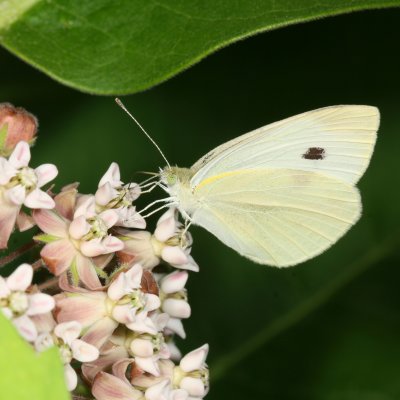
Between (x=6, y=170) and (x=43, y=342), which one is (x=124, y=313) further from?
(x=6, y=170)

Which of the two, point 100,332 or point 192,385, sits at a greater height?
point 100,332

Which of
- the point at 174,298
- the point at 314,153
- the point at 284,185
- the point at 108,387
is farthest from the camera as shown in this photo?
the point at 284,185

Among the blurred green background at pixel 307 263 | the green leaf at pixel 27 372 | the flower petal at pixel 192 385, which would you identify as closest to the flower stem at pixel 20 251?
the flower petal at pixel 192 385

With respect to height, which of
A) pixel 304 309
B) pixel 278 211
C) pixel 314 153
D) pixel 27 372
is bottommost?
pixel 304 309

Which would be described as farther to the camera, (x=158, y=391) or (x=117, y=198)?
(x=117, y=198)

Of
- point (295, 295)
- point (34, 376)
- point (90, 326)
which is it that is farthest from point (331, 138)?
point (34, 376)

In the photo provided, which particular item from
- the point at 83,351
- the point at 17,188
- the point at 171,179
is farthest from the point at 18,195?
the point at 171,179

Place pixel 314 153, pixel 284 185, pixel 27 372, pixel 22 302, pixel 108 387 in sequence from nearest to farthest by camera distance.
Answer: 1. pixel 27 372
2. pixel 22 302
3. pixel 108 387
4. pixel 314 153
5. pixel 284 185
